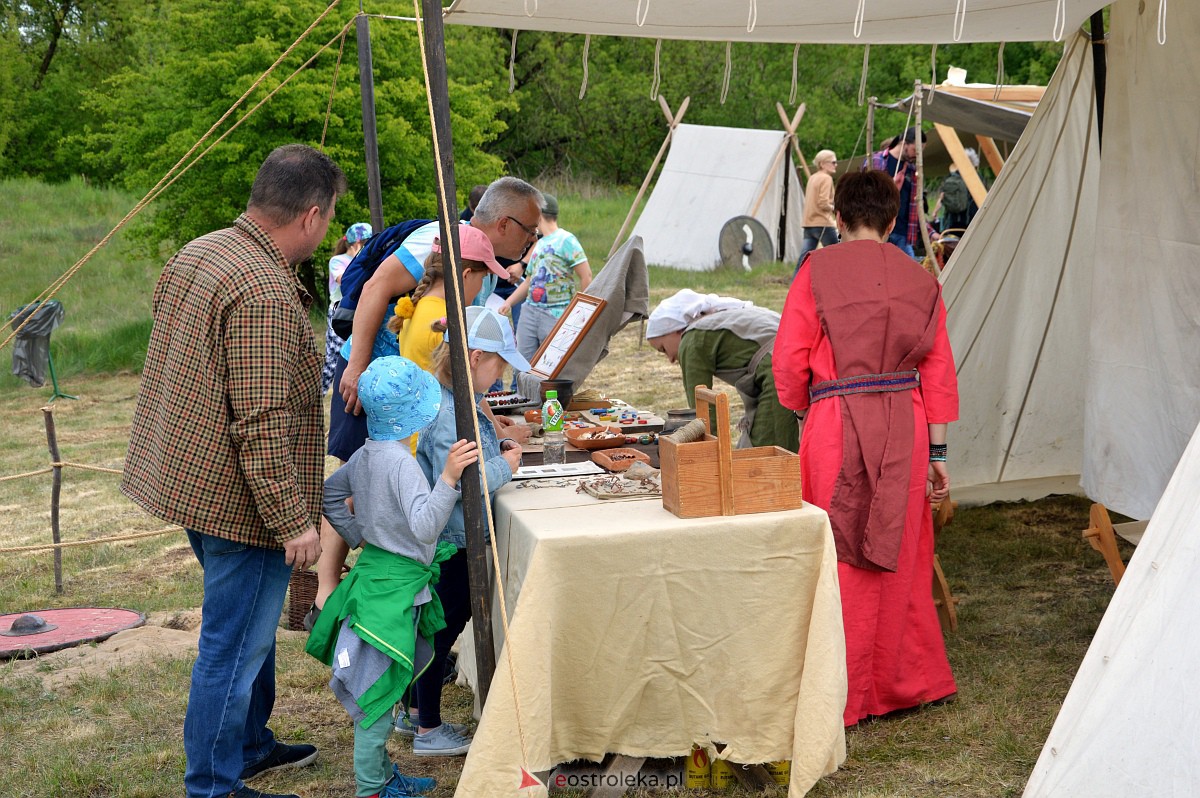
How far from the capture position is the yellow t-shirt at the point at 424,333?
10.5 feet

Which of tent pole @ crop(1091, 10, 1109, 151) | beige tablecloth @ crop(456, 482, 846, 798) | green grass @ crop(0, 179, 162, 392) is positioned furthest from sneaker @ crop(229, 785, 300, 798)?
green grass @ crop(0, 179, 162, 392)

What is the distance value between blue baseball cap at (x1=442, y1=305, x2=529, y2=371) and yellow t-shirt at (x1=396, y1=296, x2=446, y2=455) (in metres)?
0.28

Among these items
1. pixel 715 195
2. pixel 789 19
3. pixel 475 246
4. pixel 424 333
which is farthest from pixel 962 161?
pixel 424 333

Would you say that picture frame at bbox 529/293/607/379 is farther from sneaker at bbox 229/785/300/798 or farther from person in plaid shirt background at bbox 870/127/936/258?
person in plaid shirt background at bbox 870/127/936/258

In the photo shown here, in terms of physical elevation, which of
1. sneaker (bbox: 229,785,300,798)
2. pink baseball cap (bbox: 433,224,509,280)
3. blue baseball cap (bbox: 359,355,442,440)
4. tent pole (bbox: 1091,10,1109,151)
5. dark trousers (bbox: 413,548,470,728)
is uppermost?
tent pole (bbox: 1091,10,1109,151)

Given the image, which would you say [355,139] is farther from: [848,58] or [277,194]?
[848,58]

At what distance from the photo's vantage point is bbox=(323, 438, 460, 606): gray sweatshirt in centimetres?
258

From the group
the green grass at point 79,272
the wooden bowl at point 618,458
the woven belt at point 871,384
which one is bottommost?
the green grass at point 79,272

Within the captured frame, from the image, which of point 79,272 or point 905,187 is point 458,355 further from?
point 79,272

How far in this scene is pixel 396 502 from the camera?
8.68 feet

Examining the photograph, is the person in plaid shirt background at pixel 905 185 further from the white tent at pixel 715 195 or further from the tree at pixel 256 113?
the tree at pixel 256 113

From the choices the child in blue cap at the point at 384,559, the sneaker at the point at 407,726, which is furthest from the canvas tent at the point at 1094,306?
the sneaker at the point at 407,726

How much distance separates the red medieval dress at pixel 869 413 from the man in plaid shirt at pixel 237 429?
1322 millimetres

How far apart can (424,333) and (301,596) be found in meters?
1.56
